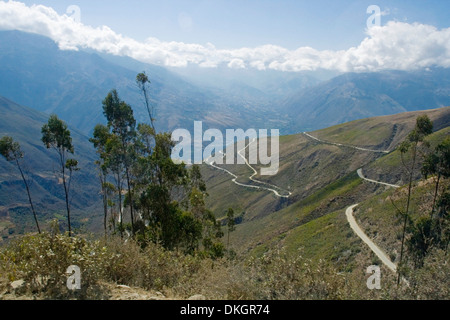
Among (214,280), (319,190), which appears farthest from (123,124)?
(319,190)

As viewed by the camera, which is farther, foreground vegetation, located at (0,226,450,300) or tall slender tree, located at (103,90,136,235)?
tall slender tree, located at (103,90,136,235)

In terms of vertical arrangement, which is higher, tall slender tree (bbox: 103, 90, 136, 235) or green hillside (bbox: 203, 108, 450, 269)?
tall slender tree (bbox: 103, 90, 136, 235)

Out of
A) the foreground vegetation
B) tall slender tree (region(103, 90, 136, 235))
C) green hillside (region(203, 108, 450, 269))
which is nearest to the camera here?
the foreground vegetation

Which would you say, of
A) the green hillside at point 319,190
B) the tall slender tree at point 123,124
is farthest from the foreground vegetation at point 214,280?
the green hillside at point 319,190

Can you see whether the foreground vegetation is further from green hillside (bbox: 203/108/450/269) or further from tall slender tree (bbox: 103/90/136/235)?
green hillside (bbox: 203/108/450/269)

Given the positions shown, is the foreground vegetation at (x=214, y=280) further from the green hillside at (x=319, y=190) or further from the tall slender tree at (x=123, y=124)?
the green hillside at (x=319, y=190)

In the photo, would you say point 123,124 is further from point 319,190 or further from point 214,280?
point 319,190

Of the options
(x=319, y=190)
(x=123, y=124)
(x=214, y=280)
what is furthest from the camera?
(x=319, y=190)

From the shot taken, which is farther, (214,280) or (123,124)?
(123,124)

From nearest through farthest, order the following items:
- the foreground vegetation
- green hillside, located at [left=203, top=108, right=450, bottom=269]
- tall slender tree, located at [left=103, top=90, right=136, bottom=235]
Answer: the foreground vegetation → tall slender tree, located at [left=103, top=90, right=136, bottom=235] → green hillside, located at [left=203, top=108, right=450, bottom=269]

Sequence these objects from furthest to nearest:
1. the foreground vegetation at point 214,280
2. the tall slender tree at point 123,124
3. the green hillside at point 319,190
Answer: the green hillside at point 319,190
the tall slender tree at point 123,124
the foreground vegetation at point 214,280

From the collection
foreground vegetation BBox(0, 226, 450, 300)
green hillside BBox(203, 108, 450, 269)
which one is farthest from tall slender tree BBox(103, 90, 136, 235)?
Result: green hillside BBox(203, 108, 450, 269)

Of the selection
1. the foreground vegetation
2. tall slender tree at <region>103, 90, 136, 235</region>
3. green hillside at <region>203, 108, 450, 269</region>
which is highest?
tall slender tree at <region>103, 90, 136, 235</region>
